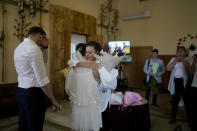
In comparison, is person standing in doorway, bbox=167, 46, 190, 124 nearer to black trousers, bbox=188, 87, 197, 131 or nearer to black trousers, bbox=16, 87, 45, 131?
black trousers, bbox=188, 87, 197, 131

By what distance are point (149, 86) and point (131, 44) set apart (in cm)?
364

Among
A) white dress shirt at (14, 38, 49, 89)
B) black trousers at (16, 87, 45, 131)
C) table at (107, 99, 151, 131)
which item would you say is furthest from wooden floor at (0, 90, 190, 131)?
white dress shirt at (14, 38, 49, 89)

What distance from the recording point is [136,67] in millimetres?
7348

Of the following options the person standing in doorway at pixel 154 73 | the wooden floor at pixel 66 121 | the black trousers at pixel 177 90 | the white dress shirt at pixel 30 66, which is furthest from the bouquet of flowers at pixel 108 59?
the person standing in doorway at pixel 154 73

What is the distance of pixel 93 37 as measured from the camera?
614 centimetres

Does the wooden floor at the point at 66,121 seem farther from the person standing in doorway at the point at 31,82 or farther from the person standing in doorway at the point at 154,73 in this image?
the person standing in doorway at the point at 31,82

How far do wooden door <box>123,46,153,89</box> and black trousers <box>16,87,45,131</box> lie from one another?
6.06 meters

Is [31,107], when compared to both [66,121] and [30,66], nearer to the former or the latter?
[30,66]

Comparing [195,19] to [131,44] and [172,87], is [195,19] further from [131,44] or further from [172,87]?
[172,87]

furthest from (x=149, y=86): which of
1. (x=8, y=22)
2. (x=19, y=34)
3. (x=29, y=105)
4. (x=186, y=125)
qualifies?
(x=8, y=22)

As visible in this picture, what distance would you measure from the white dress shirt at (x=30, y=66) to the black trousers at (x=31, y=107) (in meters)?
0.07

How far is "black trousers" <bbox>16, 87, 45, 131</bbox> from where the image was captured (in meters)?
1.56

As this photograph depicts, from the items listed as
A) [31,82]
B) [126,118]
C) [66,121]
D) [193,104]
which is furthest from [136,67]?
[31,82]

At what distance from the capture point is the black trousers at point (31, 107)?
1563mm
